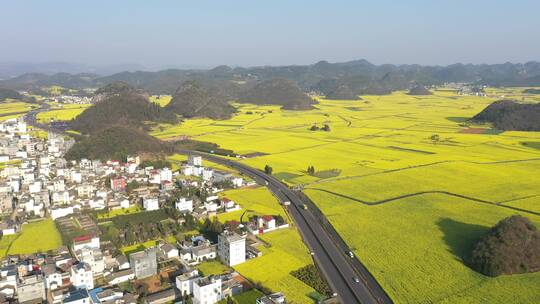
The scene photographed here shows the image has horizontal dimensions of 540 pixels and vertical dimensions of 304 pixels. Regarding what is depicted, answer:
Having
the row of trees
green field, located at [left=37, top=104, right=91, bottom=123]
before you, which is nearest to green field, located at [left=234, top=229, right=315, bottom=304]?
the row of trees

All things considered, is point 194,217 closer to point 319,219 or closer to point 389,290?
point 319,219

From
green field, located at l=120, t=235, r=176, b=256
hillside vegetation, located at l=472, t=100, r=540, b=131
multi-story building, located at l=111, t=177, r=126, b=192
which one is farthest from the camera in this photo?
hillside vegetation, located at l=472, t=100, r=540, b=131

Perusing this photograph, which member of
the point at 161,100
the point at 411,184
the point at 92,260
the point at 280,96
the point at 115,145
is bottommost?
the point at 92,260

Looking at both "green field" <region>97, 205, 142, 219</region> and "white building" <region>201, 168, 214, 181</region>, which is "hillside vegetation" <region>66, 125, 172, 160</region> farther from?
"green field" <region>97, 205, 142, 219</region>

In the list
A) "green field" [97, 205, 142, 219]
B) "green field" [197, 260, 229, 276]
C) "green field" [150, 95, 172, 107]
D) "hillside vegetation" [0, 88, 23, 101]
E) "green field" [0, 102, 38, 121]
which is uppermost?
"hillside vegetation" [0, 88, 23, 101]

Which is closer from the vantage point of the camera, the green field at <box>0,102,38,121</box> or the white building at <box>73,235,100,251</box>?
the white building at <box>73,235,100,251</box>

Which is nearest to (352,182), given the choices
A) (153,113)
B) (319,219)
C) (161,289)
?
(319,219)

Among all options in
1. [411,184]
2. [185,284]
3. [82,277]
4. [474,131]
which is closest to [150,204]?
[82,277]

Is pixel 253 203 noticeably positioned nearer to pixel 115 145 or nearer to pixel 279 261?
pixel 279 261
